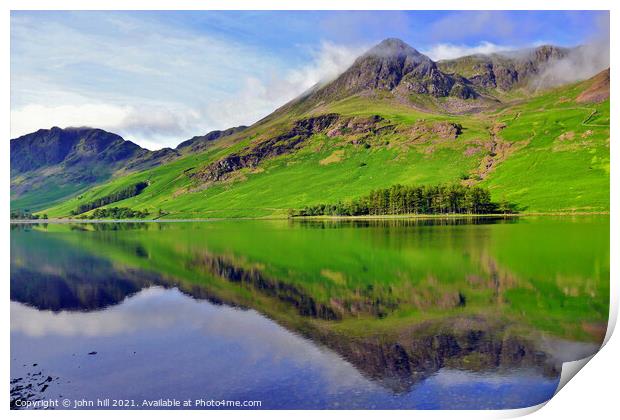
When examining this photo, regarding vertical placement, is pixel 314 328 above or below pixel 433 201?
below

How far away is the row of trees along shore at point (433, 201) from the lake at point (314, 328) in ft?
365

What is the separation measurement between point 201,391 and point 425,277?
31254 millimetres

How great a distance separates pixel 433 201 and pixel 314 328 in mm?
158411

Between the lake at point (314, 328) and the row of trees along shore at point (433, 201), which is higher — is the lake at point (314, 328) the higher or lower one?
the lower one

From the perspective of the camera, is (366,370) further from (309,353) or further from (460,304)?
(460,304)

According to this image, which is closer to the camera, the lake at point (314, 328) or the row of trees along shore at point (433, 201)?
the lake at point (314, 328)

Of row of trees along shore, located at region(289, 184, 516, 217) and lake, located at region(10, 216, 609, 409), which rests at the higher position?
row of trees along shore, located at region(289, 184, 516, 217)

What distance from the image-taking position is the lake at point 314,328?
26094 mm

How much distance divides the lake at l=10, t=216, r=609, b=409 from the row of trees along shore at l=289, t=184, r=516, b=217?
365 ft

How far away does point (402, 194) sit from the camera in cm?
19012

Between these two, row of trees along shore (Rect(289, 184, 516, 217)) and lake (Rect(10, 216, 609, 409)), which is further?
row of trees along shore (Rect(289, 184, 516, 217))

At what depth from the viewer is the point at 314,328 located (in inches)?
1416

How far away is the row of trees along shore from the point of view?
17812 cm
